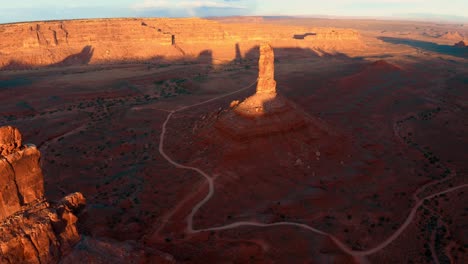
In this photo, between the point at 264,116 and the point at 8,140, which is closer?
the point at 8,140

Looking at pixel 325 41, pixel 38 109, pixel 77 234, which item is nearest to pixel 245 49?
pixel 325 41

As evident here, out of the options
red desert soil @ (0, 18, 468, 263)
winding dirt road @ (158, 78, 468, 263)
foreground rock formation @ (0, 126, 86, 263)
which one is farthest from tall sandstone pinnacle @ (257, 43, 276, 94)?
foreground rock formation @ (0, 126, 86, 263)

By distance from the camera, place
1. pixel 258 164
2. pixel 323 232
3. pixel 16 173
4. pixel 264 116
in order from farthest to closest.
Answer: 1. pixel 264 116
2. pixel 258 164
3. pixel 323 232
4. pixel 16 173

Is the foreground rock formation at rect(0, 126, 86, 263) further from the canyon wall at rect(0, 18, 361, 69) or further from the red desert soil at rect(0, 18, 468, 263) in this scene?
the canyon wall at rect(0, 18, 361, 69)

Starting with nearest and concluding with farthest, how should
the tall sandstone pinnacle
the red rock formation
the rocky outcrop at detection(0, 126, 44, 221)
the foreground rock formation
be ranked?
1. the foreground rock formation
2. the rocky outcrop at detection(0, 126, 44, 221)
3. the red rock formation
4. the tall sandstone pinnacle

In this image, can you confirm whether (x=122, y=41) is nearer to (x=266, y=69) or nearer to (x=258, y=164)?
(x=266, y=69)

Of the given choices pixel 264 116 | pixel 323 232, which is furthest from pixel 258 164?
pixel 323 232

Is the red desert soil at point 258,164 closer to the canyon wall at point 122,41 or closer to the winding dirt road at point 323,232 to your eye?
the winding dirt road at point 323,232
